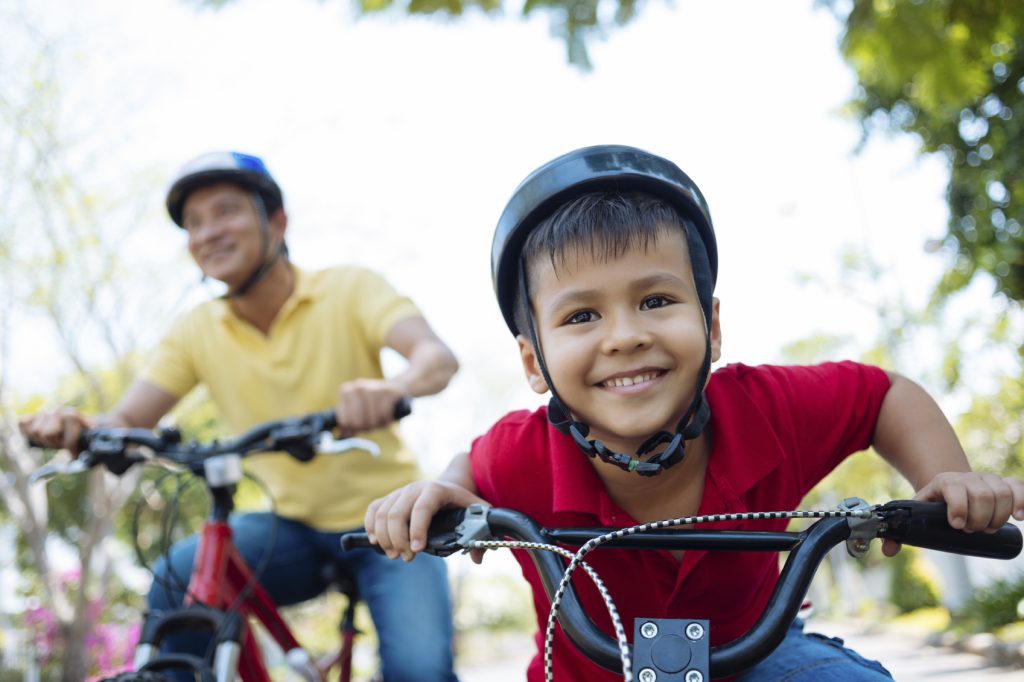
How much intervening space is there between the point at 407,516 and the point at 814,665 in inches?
32.7

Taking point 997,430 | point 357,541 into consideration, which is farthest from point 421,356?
point 997,430

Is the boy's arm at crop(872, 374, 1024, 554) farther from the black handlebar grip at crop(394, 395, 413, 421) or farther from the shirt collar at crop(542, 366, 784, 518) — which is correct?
the black handlebar grip at crop(394, 395, 413, 421)

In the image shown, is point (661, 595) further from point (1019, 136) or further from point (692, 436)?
point (1019, 136)

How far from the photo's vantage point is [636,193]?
78.4 inches

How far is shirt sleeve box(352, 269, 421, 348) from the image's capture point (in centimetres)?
328

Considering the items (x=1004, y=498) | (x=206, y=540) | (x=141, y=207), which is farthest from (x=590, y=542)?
(x=141, y=207)

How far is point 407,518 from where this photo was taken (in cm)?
181

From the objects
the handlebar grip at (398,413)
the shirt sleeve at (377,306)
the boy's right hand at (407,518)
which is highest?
the shirt sleeve at (377,306)

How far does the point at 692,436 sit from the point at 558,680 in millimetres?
647

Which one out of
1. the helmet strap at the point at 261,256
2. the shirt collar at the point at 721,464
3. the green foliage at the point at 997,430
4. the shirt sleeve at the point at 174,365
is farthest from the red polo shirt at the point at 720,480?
the green foliage at the point at 997,430

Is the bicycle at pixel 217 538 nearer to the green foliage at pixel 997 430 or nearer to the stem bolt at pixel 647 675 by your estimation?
the stem bolt at pixel 647 675

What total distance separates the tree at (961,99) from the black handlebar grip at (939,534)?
3163mm

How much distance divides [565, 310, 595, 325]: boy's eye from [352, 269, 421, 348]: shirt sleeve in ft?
4.63

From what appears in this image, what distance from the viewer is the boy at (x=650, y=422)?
185cm
